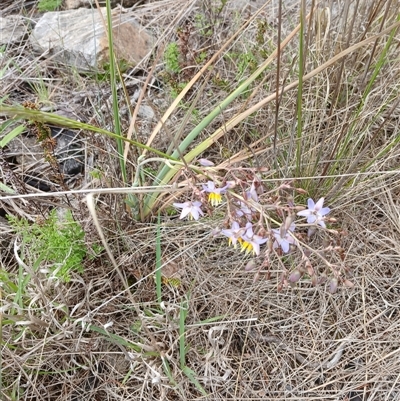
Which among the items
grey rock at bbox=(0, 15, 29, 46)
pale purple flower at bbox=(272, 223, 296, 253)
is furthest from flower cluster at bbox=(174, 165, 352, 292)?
grey rock at bbox=(0, 15, 29, 46)

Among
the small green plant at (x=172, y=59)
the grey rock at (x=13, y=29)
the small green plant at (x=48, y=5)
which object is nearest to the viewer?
the small green plant at (x=172, y=59)

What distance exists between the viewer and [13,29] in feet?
7.47

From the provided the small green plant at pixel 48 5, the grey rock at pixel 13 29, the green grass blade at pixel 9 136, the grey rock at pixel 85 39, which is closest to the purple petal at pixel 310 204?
the green grass blade at pixel 9 136

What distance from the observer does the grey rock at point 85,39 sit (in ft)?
7.03

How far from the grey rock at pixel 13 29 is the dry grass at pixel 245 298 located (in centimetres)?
81

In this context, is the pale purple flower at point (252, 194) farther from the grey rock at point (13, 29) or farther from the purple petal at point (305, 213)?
the grey rock at point (13, 29)

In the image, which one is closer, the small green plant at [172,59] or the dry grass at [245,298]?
the dry grass at [245,298]

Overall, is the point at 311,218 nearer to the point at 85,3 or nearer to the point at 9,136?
the point at 9,136

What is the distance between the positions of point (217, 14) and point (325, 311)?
128 centimetres

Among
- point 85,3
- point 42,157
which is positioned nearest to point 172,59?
point 42,157

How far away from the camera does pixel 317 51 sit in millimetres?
1717

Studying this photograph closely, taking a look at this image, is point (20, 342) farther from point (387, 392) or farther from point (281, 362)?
point (387, 392)

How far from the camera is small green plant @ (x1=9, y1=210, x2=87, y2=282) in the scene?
1435 mm

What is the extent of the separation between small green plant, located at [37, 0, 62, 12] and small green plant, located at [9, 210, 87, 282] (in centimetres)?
130
